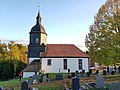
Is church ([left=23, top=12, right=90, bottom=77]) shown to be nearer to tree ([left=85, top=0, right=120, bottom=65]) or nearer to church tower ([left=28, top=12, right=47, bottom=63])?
church tower ([left=28, top=12, right=47, bottom=63])

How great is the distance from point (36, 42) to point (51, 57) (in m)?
5.42

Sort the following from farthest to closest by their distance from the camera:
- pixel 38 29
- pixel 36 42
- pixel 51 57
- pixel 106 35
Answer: pixel 38 29 < pixel 36 42 < pixel 51 57 < pixel 106 35

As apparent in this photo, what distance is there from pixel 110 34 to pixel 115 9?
3.23m

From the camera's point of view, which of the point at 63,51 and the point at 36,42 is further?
the point at 36,42

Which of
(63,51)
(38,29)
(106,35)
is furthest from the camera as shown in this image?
(38,29)

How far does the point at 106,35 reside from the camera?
24.2 m

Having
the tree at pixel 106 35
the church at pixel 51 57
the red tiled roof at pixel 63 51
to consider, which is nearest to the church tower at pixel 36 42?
the church at pixel 51 57

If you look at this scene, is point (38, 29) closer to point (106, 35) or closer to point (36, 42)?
point (36, 42)

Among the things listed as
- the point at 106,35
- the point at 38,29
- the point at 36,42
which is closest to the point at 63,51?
the point at 36,42

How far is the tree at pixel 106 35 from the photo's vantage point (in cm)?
2355

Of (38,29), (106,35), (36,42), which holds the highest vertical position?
(38,29)

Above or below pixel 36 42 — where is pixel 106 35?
below

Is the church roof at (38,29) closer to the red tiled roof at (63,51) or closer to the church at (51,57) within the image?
the church at (51,57)

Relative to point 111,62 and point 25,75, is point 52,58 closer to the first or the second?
point 25,75
